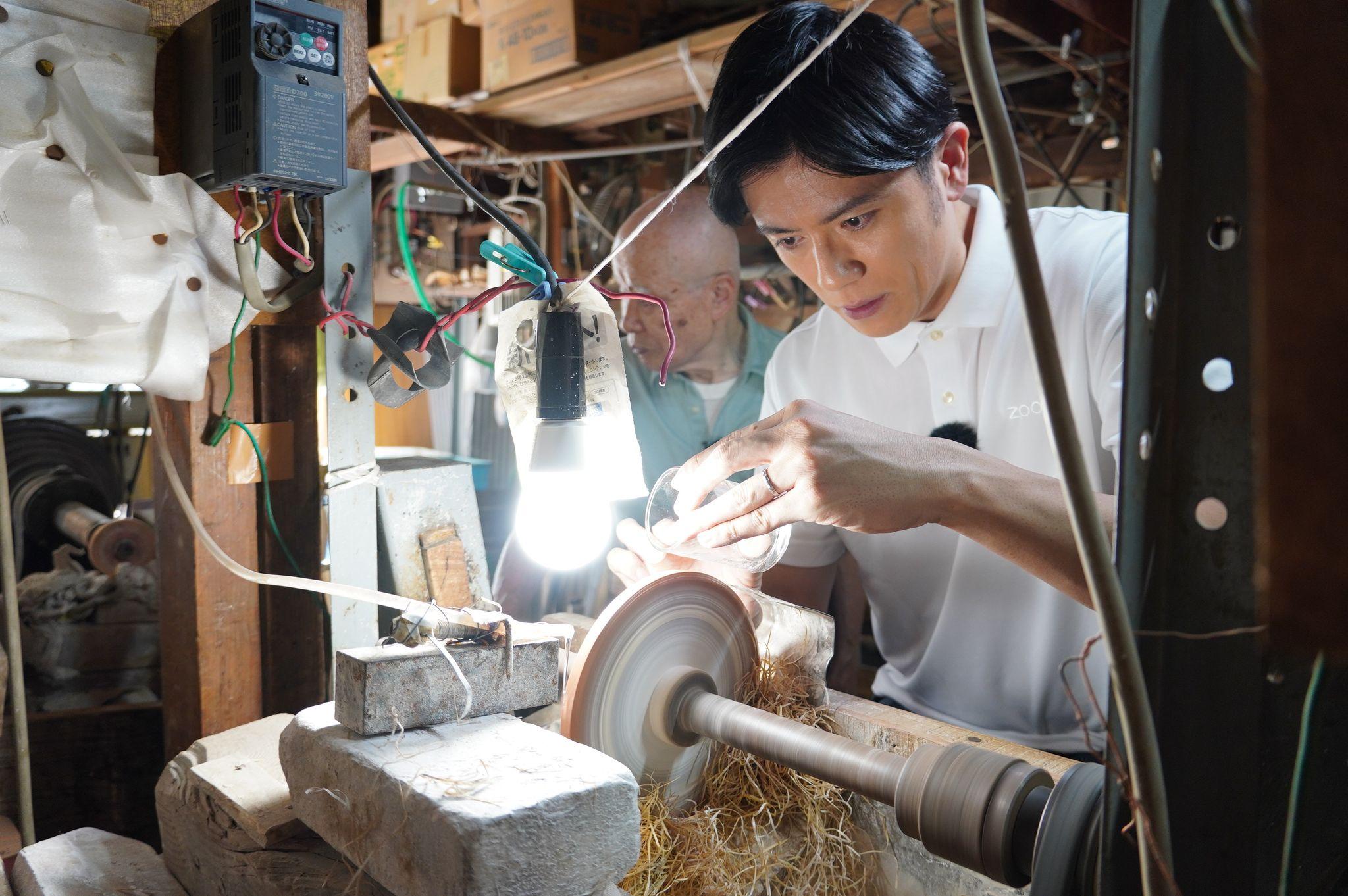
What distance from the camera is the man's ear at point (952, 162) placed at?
161 centimetres

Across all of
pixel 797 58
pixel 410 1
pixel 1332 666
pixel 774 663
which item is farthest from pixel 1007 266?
pixel 410 1

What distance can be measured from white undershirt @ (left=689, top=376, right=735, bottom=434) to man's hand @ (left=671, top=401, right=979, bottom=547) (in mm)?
1783

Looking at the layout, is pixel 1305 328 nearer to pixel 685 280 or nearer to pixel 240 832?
pixel 240 832

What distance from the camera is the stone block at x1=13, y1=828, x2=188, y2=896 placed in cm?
107

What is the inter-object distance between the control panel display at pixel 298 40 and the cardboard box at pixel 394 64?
7.46 feet

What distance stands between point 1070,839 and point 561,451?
0.62 metres

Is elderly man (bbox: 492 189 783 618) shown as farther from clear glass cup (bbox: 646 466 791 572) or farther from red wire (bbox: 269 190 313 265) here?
red wire (bbox: 269 190 313 265)

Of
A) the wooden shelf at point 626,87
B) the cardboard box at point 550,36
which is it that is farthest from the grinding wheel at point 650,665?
the cardboard box at point 550,36

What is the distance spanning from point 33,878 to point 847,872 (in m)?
1.01

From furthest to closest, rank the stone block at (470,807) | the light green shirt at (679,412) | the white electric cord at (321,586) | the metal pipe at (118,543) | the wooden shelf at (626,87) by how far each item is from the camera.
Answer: the light green shirt at (679,412) → the wooden shelf at (626,87) → the metal pipe at (118,543) → the white electric cord at (321,586) → the stone block at (470,807)

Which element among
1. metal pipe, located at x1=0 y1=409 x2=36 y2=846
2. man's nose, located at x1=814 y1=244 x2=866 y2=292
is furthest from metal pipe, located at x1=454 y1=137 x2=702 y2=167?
metal pipe, located at x1=0 y1=409 x2=36 y2=846

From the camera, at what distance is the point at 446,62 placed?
3.13m

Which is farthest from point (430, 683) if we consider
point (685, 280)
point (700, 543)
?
point (685, 280)

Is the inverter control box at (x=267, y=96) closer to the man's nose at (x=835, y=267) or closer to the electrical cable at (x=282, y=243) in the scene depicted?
the electrical cable at (x=282, y=243)
